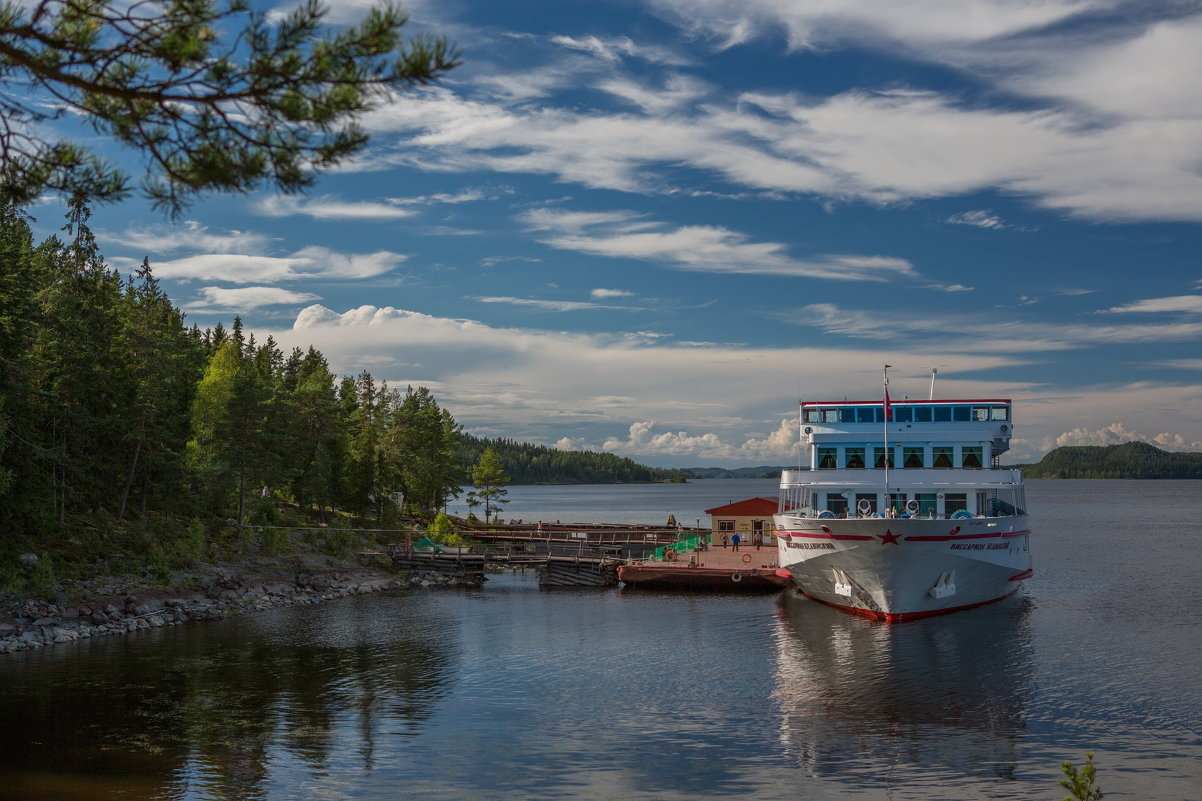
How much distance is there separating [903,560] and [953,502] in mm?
6478

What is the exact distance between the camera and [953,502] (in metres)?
43.1

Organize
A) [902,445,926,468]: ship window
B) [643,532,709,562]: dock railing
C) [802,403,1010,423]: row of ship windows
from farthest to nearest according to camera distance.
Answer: [643,532,709,562]: dock railing → [902,445,926,468]: ship window → [802,403,1010,423]: row of ship windows

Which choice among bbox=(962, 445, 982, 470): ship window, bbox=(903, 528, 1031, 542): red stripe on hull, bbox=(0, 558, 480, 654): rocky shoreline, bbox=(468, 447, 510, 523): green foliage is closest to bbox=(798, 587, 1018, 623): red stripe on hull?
bbox=(903, 528, 1031, 542): red stripe on hull

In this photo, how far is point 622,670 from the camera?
1249 inches

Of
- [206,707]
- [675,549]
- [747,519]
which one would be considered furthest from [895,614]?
[206,707]

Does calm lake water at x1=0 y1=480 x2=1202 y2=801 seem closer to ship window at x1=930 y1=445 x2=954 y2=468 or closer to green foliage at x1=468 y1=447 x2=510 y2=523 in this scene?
ship window at x1=930 y1=445 x2=954 y2=468

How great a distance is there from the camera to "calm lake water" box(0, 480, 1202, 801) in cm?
1981

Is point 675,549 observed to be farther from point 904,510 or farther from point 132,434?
point 132,434

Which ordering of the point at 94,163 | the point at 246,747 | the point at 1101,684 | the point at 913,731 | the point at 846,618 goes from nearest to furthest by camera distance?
the point at 94,163
the point at 246,747
the point at 913,731
the point at 1101,684
the point at 846,618

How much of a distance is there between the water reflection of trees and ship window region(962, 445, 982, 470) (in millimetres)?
26972

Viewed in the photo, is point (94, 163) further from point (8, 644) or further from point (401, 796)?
point (8, 644)

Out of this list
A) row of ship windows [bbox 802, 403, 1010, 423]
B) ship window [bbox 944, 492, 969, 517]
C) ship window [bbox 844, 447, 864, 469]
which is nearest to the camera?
ship window [bbox 944, 492, 969, 517]

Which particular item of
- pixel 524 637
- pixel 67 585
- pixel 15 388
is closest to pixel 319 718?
pixel 524 637

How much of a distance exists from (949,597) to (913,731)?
1874 centimetres
